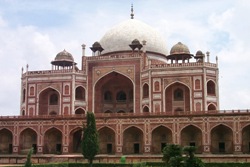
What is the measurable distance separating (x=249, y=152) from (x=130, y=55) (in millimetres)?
13889

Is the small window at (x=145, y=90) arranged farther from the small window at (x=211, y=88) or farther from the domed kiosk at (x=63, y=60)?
the domed kiosk at (x=63, y=60)

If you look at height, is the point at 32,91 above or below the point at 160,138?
above

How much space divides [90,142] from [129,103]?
12858 mm

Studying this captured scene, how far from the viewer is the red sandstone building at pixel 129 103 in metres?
34.2

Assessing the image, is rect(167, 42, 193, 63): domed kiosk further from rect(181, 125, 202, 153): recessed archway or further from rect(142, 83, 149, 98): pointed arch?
rect(181, 125, 202, 153): recessed archway

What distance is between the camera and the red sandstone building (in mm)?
34188

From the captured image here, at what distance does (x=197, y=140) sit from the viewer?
3494 centimetres

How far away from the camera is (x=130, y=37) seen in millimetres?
44719

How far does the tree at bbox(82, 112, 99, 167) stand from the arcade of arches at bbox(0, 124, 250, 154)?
4854 millimetres

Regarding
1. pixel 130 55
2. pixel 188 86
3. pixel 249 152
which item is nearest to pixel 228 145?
pixel 249 152

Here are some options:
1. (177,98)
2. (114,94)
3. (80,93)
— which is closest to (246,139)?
(177,98)

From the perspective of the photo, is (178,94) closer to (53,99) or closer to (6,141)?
(53,99)

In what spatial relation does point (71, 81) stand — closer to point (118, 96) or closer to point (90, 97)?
point (90, 97)

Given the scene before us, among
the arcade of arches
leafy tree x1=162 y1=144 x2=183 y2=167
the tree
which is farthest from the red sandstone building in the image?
leafy tree x1=162 y1=144 x2=183 y2=167
